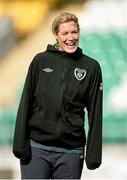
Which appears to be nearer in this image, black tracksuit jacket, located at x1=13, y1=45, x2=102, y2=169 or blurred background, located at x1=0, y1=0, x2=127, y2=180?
black tracksuit jacket, located at x1=13, y1=45, x2=102, y2=169

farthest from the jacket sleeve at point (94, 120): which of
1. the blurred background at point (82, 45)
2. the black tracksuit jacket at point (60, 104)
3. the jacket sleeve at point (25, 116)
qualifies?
the blurred background at point (82, 45)

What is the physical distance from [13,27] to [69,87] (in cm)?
480

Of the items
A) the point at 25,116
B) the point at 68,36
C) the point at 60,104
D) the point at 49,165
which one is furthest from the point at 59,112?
the point at 68,36

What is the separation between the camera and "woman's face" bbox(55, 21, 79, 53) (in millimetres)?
3977

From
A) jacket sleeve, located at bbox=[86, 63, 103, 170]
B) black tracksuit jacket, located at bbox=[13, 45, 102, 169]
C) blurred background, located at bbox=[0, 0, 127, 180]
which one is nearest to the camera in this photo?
black tracksuit jacket, located at bbox=[13, 45, 102, 169]

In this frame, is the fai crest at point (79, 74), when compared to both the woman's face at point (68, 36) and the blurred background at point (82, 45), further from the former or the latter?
the blurred background at point (82, 45)

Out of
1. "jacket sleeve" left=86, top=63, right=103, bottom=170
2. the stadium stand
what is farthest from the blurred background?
"jacket sleeve" left=86, top=63, right=103, bottom=170

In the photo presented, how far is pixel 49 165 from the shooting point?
4.00 m

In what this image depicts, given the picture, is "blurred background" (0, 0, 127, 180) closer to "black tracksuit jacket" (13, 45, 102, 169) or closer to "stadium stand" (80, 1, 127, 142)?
"stadium stand" (80, 1, 127, 142)

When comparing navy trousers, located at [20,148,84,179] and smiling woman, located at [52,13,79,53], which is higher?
smiling woman, located at [52,13,79,53]

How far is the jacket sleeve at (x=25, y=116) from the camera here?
3.96 m

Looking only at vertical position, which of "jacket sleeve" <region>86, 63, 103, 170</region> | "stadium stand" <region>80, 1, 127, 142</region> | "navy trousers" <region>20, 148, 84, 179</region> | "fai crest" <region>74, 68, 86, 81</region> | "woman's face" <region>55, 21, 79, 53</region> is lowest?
"stadium stand" <region>80, 1, 127, 142</region>

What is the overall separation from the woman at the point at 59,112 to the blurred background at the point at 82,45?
460 centimetres

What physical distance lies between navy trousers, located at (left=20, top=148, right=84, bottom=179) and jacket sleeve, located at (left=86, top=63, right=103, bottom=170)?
0.08 m
